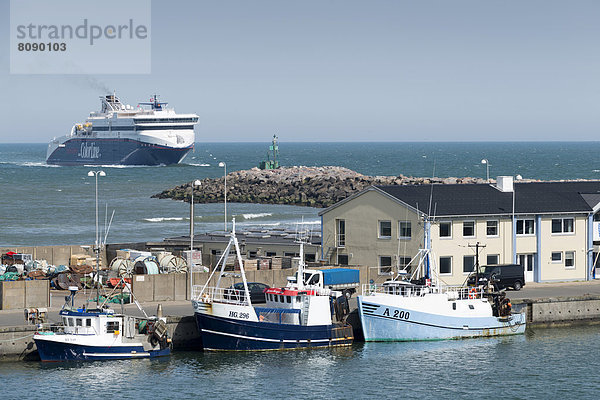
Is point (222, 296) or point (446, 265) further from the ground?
point (446, 265)

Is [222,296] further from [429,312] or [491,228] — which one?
[491,228]

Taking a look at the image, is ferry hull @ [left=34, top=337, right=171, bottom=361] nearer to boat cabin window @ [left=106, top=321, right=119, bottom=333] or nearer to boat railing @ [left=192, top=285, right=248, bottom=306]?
boat cabin window @ [left=106, top=321, right=119, bottom=333]

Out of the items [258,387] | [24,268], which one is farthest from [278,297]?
[24,268]

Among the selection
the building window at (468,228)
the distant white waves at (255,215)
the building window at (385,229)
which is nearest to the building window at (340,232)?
the building window at (385,229)

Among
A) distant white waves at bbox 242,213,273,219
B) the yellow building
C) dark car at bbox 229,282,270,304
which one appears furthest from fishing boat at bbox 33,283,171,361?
distant white waves at bbox 242,213,273,219

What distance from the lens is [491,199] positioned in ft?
181

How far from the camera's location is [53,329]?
39.0 metres

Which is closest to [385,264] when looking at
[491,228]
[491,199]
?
[491,228]

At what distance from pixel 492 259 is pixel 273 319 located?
634 inches

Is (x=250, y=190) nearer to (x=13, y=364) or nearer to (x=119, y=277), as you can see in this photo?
(x=119, y=277)

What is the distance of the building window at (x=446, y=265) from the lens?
170ft

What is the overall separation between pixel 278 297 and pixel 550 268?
18.8 meters

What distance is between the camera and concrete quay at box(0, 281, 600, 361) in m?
38.6

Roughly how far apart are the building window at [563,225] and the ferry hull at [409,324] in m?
11.6
